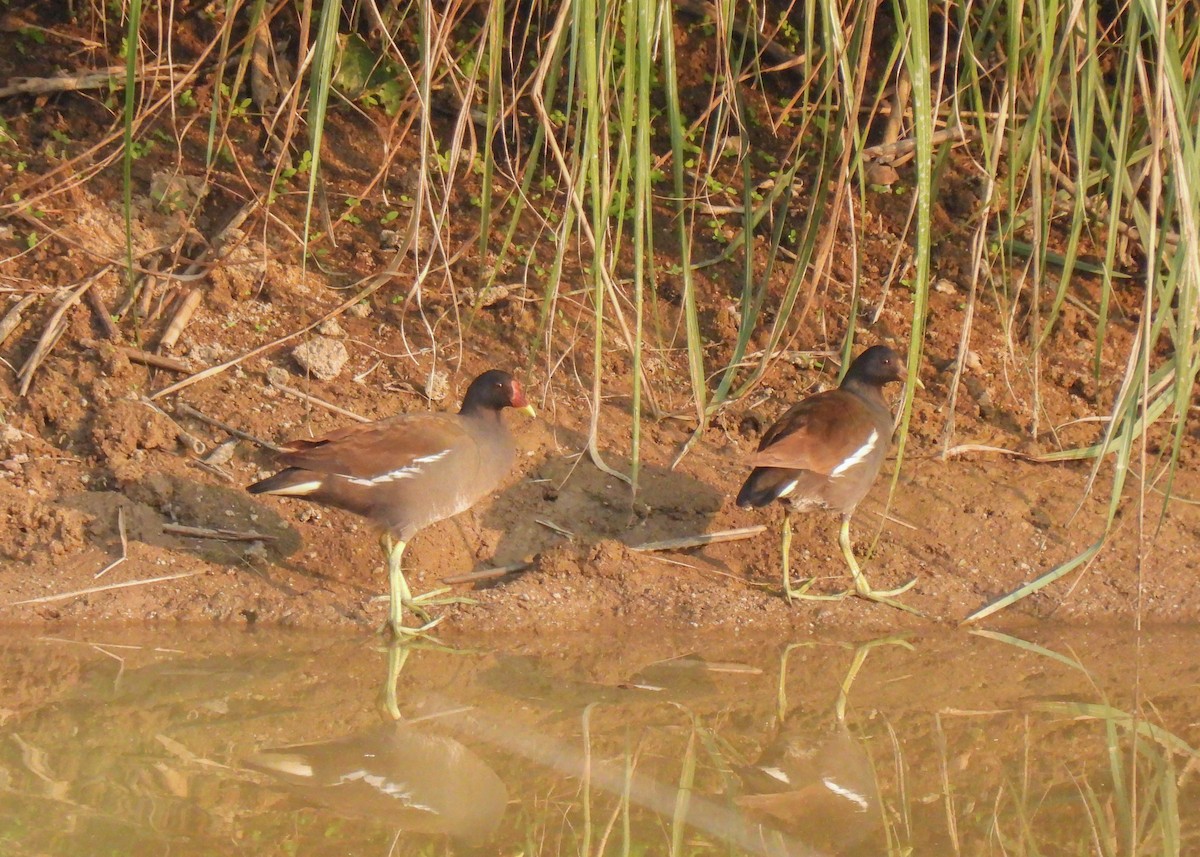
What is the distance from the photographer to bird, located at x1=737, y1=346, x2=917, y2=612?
5.55m

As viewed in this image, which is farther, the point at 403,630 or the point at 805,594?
the point at 805,594

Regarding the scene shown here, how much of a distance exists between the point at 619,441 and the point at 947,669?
182 cm

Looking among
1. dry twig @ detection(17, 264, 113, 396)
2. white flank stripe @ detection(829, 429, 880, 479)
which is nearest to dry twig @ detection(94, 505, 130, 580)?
dry twig @ detection(17, 264, 113, 396)

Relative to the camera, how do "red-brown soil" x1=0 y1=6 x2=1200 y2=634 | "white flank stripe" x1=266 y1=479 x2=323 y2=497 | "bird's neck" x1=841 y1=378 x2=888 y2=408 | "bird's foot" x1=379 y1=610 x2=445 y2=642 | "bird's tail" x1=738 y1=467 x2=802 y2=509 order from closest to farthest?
"bird's foot" x1=379 y1=610 x2=445 y2=642, "white flank stripe" x1=266 y1=479 x2=323 y2=497, "red-brown soil" x1=0 y1=6 x2=1200 y2=634, "bird's tail" x1=738 y1=467 x2=802 y2=509, "bird's neck" x1=841 y1=378 x2=888 y2=408

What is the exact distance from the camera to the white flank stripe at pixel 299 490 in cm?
525

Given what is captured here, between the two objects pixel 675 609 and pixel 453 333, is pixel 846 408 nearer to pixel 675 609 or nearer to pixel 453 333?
pixel 675 609

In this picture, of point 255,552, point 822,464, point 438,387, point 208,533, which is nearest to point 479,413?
point 438,387

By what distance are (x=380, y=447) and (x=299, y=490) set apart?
1.18ft

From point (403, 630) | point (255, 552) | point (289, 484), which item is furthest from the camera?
point (255, 552)

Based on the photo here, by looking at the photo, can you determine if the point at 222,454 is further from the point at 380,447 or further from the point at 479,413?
the point at 479,413

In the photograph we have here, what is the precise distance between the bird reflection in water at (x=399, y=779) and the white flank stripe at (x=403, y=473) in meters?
1.24

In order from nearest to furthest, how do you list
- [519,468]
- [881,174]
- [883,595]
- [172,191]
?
[883,595] → [519,468] → [172,191] → [881,174]

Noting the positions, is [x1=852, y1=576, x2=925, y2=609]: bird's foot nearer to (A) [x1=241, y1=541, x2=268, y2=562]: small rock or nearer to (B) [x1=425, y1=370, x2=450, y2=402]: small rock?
(B) [x1=425, y1=370, x2=450, y2=402]: small rock

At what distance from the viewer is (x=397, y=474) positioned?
537cm
